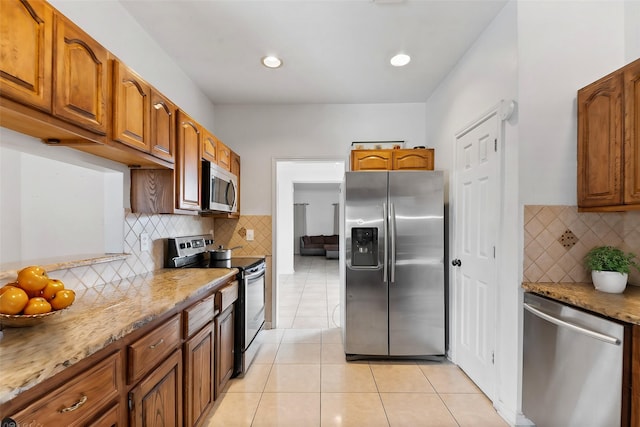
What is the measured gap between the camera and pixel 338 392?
2.20 m

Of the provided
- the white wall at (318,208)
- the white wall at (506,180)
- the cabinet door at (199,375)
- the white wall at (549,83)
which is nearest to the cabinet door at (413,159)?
the white wall at (506,180)

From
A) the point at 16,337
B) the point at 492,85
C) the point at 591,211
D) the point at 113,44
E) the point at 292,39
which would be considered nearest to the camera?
the point at 16,337

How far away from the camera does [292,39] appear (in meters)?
2.26

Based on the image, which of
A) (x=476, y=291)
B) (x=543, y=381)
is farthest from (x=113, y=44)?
(x=543, y=381)

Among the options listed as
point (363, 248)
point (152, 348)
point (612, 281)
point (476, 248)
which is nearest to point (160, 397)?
point (152, 348)

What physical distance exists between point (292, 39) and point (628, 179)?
7.56 feet

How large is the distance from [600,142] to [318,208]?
917 centimetres

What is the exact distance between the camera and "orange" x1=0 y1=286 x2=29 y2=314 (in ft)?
3.09

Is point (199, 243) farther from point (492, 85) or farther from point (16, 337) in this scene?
point (492, 85)

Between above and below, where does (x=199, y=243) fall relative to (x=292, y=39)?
below

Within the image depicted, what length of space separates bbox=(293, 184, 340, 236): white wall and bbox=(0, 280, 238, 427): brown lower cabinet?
8.51 m

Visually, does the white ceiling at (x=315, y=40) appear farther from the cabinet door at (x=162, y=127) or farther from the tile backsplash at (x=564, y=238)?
the tile backsplash at (x=564, y=238)

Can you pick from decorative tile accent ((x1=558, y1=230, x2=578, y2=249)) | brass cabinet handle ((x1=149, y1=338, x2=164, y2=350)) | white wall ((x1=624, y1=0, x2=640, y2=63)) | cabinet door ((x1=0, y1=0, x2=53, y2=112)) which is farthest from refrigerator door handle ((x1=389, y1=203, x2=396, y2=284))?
cabinet door ((x1=0, y1=0, x2=53, y2=112))

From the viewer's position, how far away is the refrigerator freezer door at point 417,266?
2.62m
